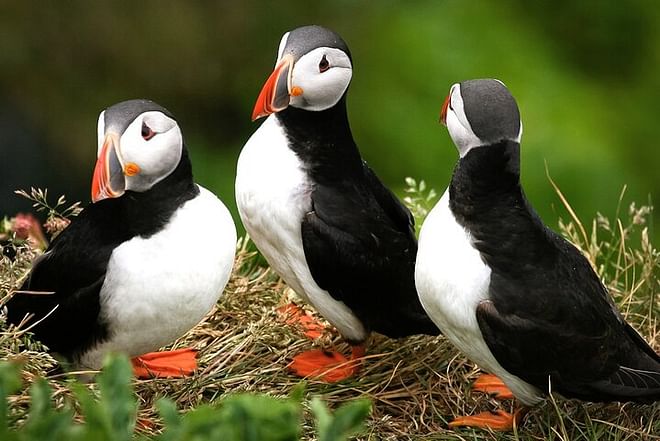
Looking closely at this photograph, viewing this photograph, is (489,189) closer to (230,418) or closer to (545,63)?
(230,418)

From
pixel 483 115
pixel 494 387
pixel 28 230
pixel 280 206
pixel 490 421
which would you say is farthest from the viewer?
pixel 28 230

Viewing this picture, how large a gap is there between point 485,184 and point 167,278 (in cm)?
92

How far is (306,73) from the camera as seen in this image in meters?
3.60

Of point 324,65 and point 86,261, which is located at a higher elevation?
point 324,65

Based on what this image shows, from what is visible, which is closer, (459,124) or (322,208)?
(459,124)

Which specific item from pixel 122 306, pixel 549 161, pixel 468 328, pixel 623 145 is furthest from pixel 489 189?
pixel 623 145

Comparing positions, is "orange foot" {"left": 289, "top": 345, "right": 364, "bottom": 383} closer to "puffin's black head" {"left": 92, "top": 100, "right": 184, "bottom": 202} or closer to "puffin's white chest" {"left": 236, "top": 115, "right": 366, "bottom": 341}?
"puffin's white chest" {"left": 236, "top": 115, "right": 366, "bottom": 341}

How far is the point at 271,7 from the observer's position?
755 cm

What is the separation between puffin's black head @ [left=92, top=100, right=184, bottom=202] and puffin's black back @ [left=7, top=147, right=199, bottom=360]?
0.24ft

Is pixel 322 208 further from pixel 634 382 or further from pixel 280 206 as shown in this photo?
pixel 634 382

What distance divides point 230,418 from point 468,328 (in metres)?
1.29

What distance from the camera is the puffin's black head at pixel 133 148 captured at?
3.27 m

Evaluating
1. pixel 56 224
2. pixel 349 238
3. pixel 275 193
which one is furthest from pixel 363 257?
pixel 56 224

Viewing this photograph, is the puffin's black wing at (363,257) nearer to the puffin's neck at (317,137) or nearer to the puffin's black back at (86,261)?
the puffin's neck at (317,137)
